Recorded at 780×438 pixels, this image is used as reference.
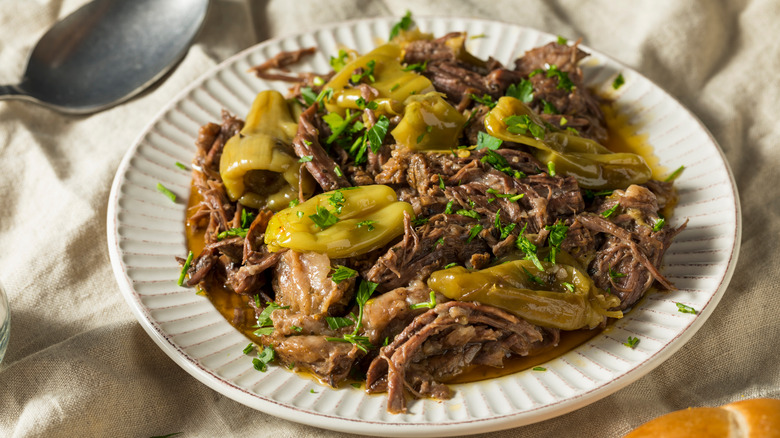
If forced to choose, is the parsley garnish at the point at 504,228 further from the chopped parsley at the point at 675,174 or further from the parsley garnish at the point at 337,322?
the chopped parsley at the point at 675,174

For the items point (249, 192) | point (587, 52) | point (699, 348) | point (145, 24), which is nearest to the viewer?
point (699, 348)

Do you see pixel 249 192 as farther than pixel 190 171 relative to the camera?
No

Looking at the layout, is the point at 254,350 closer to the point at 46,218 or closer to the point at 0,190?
the point at 46,218

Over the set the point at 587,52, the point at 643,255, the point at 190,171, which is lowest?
the point at 190,171

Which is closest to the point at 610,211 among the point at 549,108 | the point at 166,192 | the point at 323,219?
the point at 549,108

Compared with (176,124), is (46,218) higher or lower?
lower

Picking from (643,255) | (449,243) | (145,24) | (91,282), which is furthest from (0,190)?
(643,255)

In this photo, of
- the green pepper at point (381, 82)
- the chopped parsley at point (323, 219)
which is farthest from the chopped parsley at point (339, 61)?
the chopped parsley at point (323, 219)

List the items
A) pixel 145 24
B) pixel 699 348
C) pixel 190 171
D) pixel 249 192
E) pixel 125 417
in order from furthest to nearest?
pixel 145 24 < pixel 190 171 < pixel 249 192 < pixel 699 348 < pixel 125 417
